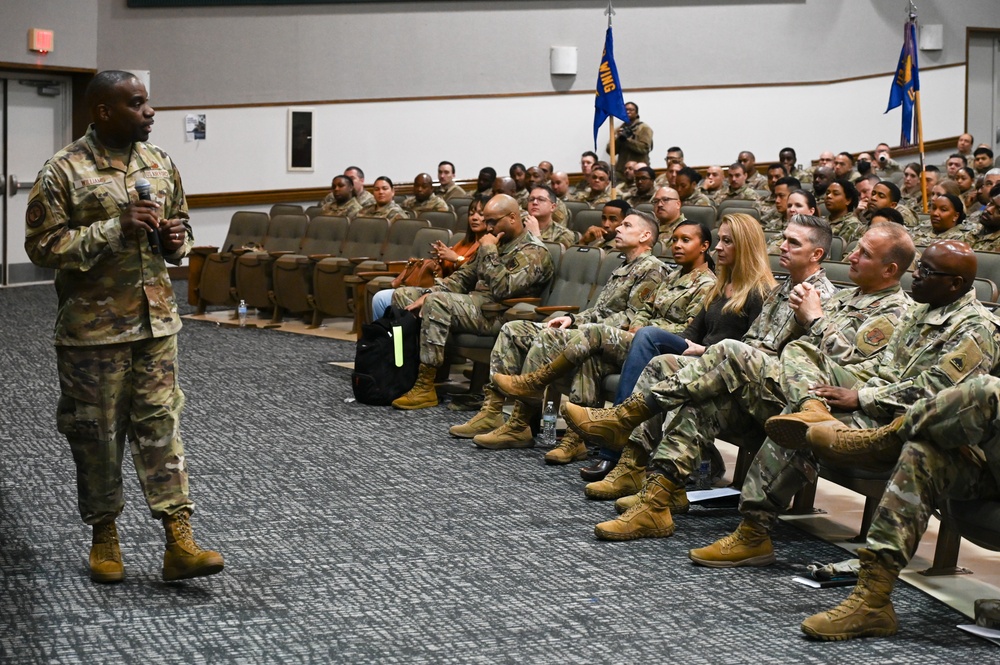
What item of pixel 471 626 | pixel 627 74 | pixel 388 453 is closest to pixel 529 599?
pixel 471 626

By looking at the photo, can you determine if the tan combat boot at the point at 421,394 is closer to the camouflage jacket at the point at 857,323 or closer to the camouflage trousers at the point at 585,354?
the camouflage trousers at the point at 585,354

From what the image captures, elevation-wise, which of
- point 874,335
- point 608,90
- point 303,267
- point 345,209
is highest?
point 608,90

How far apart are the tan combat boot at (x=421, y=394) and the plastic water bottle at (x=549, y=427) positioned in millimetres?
959

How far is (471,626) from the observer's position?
128 inches

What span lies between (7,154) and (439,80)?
4.71 metres

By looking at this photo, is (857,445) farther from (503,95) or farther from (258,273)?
(503,95)

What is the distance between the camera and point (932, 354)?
3.50 metres

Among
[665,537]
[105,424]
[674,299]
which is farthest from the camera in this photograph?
[674,299]

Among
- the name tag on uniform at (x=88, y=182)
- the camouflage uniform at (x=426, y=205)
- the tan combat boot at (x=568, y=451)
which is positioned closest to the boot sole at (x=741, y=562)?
the tan combat boot at (x=568, y=451)

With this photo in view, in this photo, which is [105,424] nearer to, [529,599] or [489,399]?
[529,599]

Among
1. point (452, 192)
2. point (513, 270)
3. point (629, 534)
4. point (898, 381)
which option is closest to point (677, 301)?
point (513, 270)

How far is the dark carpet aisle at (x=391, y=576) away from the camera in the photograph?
10.2 ft

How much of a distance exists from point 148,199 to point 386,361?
321 centimetres

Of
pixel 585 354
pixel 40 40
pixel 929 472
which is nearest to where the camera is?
pixel 929 472
